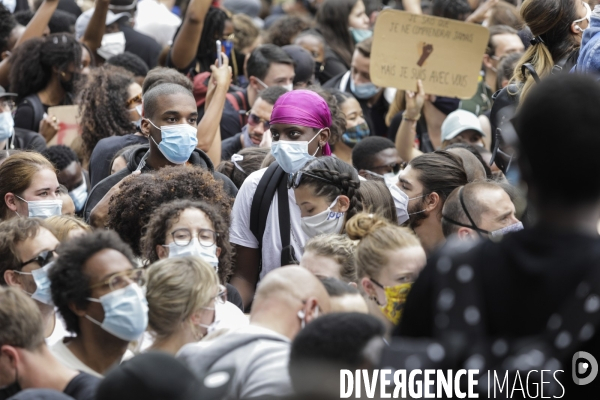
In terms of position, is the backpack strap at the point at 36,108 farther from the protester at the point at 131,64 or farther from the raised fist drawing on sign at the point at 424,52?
the raised fist drawing on sign at the point at 424,52

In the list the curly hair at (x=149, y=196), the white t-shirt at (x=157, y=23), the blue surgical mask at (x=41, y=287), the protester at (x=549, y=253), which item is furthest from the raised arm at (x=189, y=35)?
the protester at (x=549, y=253)

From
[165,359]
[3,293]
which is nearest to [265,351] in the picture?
[165,359]

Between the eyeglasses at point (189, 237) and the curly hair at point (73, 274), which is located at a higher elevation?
the curly hair at point (73, 274)

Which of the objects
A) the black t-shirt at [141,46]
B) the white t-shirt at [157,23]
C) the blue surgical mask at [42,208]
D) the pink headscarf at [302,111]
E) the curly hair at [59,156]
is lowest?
the white t-shirt at [157,23]

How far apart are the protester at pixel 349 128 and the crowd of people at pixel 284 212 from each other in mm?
15

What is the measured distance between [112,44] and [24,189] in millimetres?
3886

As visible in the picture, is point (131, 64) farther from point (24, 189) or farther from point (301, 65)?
point (24, 189)

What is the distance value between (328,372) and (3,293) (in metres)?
1.43

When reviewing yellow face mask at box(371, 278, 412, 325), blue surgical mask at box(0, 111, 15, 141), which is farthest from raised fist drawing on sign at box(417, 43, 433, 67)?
yellow face mask at box(371, 278, 412, 325)

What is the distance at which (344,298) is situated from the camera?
3.68 m

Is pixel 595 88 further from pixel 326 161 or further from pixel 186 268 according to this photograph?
pixel 326 161

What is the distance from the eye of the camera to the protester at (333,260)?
454cm

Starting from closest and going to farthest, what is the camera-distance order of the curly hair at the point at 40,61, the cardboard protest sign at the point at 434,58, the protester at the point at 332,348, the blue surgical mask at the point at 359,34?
the protester at the point at 332,348 → the cardboard protest sign at the point at 434,58 → the curly hair at the point at 40,61 → the blue surgical mask at the point at 359,34

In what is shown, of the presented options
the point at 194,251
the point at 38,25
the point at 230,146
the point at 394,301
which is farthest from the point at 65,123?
the point at 394,301
